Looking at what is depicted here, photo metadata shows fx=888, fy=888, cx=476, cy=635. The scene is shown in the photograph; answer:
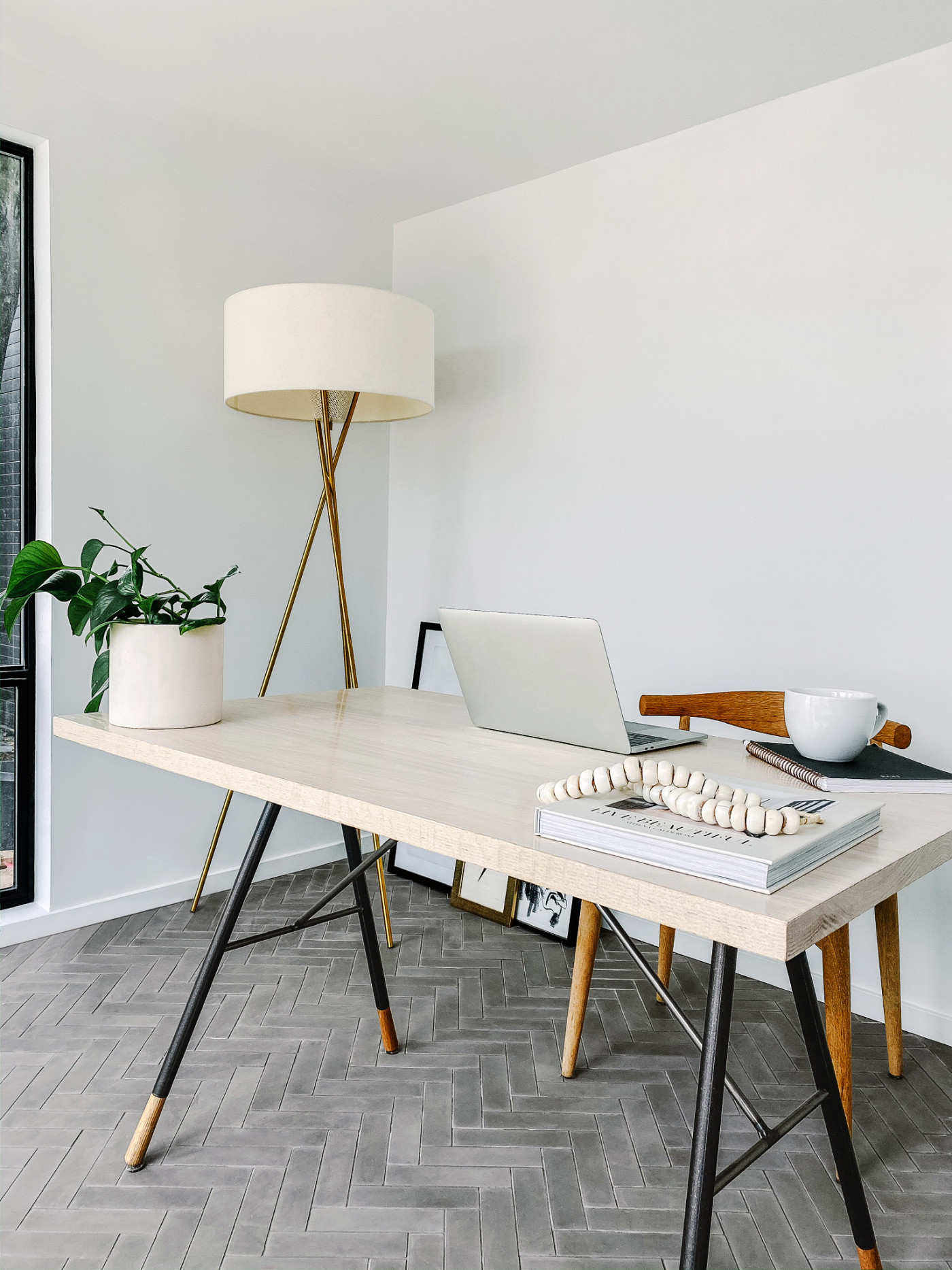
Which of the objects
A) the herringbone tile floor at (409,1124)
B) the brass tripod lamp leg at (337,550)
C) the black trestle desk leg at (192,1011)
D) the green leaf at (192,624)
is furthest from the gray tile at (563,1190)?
the green leaf at (192,624)

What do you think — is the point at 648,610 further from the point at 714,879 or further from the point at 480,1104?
the point at 714,879

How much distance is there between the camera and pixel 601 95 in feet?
8.77

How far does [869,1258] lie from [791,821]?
0.99 m

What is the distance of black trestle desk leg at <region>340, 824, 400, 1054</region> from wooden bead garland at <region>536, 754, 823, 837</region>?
3.48 ft

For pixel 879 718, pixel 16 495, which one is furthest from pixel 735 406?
pixel 16 495

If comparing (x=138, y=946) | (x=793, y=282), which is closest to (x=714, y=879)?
(x=793, y=282)

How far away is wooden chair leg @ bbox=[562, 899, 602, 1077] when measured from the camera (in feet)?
6.92

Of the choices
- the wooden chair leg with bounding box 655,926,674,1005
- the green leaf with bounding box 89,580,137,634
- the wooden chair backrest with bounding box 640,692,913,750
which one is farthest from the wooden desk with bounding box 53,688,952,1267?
the wooden chair leg with bounding box 655,926,674,1005

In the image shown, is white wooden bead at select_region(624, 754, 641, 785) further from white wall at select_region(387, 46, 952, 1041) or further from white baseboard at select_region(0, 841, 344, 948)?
white baseboard at select_region(0, 841, 344, 948)

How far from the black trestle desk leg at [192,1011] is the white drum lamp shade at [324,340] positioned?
1304 millimetres

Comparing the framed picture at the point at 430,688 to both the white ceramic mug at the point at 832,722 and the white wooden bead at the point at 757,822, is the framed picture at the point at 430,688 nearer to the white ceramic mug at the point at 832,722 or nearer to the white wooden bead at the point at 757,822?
the white ceramic mug at the point at 832,722

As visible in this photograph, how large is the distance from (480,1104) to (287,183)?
10.3 feet

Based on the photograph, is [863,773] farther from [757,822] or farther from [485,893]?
[485,893]

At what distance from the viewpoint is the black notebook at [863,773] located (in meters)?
1.38
